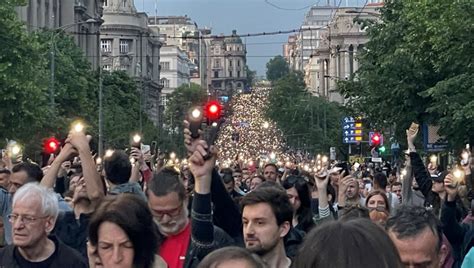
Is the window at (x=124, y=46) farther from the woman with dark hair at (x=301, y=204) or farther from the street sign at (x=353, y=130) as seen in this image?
the woman with dark hair at (x=301, y=204)

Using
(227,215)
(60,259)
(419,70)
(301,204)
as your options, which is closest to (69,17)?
(419,70)

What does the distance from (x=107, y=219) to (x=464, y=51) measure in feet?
90.8

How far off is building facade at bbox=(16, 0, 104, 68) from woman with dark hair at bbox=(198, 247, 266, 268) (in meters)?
65.4

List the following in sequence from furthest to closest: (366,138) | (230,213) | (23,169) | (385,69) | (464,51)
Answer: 1. (366,138)
2. (385,69)
3. (464,51)
4. (23,169)
5. (230,213)

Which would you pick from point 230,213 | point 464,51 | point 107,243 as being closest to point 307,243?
point 107,243

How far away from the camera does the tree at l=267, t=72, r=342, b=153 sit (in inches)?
3642

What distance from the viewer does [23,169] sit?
10.1 m

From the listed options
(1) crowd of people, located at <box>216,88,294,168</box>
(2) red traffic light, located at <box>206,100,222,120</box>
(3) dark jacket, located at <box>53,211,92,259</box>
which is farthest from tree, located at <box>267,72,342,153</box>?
(2) red traffic light, located at <box>206,100,222,120</box>

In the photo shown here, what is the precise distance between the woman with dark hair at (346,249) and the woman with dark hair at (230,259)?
0.28 meters

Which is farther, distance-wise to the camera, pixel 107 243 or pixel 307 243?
pixel 107 243

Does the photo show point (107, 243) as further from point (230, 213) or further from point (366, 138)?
point (366, 138)

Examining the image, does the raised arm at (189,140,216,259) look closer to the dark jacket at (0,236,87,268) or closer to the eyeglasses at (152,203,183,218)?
the eyeglasses at (152,203,183,218)

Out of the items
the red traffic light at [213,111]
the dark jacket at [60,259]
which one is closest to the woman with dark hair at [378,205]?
the red traffic light at [213,111]

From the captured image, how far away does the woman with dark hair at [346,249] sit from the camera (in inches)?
143
